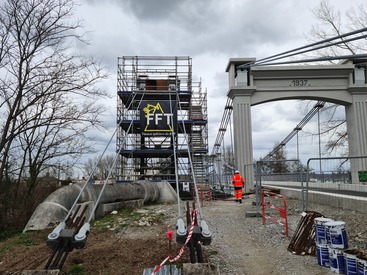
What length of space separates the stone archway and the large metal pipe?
5.68 m

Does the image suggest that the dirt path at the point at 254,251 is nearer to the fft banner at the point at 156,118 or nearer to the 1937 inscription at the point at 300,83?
the fft banner at the point at 156,118

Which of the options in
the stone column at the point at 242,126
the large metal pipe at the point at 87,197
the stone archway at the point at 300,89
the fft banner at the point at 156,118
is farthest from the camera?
the fft banner at the point at 156,118

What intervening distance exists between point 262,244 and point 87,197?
639 centimetres

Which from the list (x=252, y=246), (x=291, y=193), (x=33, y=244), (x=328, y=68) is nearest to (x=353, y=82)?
(x=328, y=68)

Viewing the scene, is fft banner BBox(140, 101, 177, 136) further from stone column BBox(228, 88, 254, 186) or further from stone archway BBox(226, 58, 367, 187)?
stone archway BBox(226, 58, 367, 187)

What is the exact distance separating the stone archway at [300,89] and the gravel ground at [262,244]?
9.73 m

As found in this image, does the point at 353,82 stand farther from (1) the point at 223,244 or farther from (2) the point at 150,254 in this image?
(2) the point at 150,254

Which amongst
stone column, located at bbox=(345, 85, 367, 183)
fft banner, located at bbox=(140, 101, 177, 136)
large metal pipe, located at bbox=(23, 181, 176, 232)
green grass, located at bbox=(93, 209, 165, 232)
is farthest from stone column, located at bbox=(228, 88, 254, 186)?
green grass, located at bbox=(93, 209, 165, 232)

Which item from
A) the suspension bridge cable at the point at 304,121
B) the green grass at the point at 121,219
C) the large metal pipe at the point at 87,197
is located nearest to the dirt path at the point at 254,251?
the green grass at the point at 121,219

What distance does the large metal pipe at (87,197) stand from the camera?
9.34m

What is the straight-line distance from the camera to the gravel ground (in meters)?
5.74

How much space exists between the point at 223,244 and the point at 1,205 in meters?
8.20

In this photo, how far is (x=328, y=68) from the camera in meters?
19.3

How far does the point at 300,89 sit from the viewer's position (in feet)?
64.4
